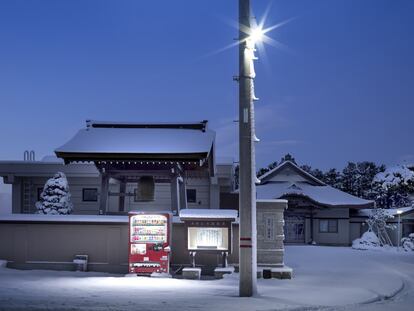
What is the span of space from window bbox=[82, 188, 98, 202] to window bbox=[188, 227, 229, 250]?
1630cm

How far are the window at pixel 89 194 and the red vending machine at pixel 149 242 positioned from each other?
16135 millimetres

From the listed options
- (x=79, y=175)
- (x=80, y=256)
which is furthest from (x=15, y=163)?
(x=80, y=256)

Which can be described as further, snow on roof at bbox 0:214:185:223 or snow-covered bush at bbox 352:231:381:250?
snow-covered bush at bbox 352:231:381:250

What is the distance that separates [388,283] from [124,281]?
8.38 metres

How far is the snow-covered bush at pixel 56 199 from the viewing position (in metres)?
28.6

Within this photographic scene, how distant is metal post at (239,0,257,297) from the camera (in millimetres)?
13984

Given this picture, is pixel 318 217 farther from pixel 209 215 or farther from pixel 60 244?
pixel 60 244

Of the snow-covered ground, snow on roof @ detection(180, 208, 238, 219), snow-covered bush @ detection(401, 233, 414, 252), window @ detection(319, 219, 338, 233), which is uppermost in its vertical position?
snow on roof @ detection(180, 208, 238, 219)

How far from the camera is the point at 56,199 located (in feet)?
94.6

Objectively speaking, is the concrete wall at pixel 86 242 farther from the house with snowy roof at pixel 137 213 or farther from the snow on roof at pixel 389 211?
the snow on roof at pixel 389 211

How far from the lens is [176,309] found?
12.2 meters

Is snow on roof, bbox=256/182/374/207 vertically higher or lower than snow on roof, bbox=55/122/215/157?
lower

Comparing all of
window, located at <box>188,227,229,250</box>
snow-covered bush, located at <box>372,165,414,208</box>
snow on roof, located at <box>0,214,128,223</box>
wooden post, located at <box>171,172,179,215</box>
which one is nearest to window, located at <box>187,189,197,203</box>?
wooden post, located at <box>171,172,179,215</box>

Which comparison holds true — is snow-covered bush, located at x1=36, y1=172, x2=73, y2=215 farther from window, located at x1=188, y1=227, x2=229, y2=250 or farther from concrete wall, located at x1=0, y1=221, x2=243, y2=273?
window, located at x1=188, y1=227, x2=229, y2=250
